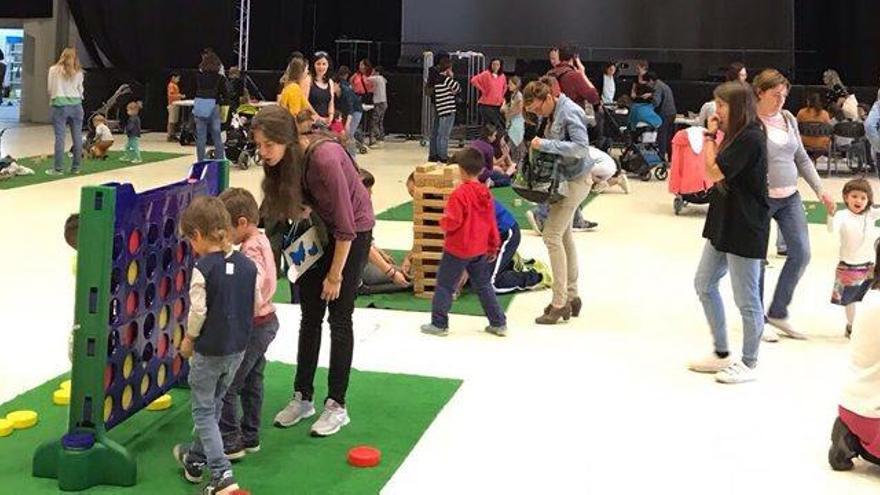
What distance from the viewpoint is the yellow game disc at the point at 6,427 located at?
449 centimetres

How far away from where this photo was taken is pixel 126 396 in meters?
4.29

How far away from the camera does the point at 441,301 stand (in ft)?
21.0

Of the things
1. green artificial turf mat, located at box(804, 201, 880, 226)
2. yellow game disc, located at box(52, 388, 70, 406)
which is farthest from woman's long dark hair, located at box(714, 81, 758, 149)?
green artificial turf mat, located at box(804, 201, 880, 226)

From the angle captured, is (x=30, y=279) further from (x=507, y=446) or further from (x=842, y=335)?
(x=842, y=335)

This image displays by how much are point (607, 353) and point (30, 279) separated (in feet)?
12.8

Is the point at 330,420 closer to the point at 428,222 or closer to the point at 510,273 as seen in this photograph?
the point at 428,222

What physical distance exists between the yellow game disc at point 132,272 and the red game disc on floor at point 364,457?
1051 mm

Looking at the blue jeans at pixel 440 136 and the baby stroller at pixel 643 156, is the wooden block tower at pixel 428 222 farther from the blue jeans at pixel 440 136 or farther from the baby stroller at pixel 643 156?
the blue jeans at pixel 440 136

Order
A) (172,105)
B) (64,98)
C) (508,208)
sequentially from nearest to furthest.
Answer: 1. (508,208)
2. (64,98)
3. (172,105)

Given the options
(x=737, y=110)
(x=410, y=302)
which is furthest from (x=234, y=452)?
(x=410, y=302)

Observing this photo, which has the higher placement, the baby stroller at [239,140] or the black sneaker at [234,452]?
the baby stroller at [239,140]

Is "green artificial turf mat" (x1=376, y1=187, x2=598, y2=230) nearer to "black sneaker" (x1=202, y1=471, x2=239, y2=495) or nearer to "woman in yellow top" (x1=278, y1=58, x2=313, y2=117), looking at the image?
"woman in yellow top" (x1=278, y1=58, x2=313, y2=117)

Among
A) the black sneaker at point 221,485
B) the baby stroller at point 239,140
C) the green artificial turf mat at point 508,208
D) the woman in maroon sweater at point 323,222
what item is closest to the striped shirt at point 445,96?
→ the baby stroller at point 239,140

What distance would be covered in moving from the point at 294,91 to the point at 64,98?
147 inches
